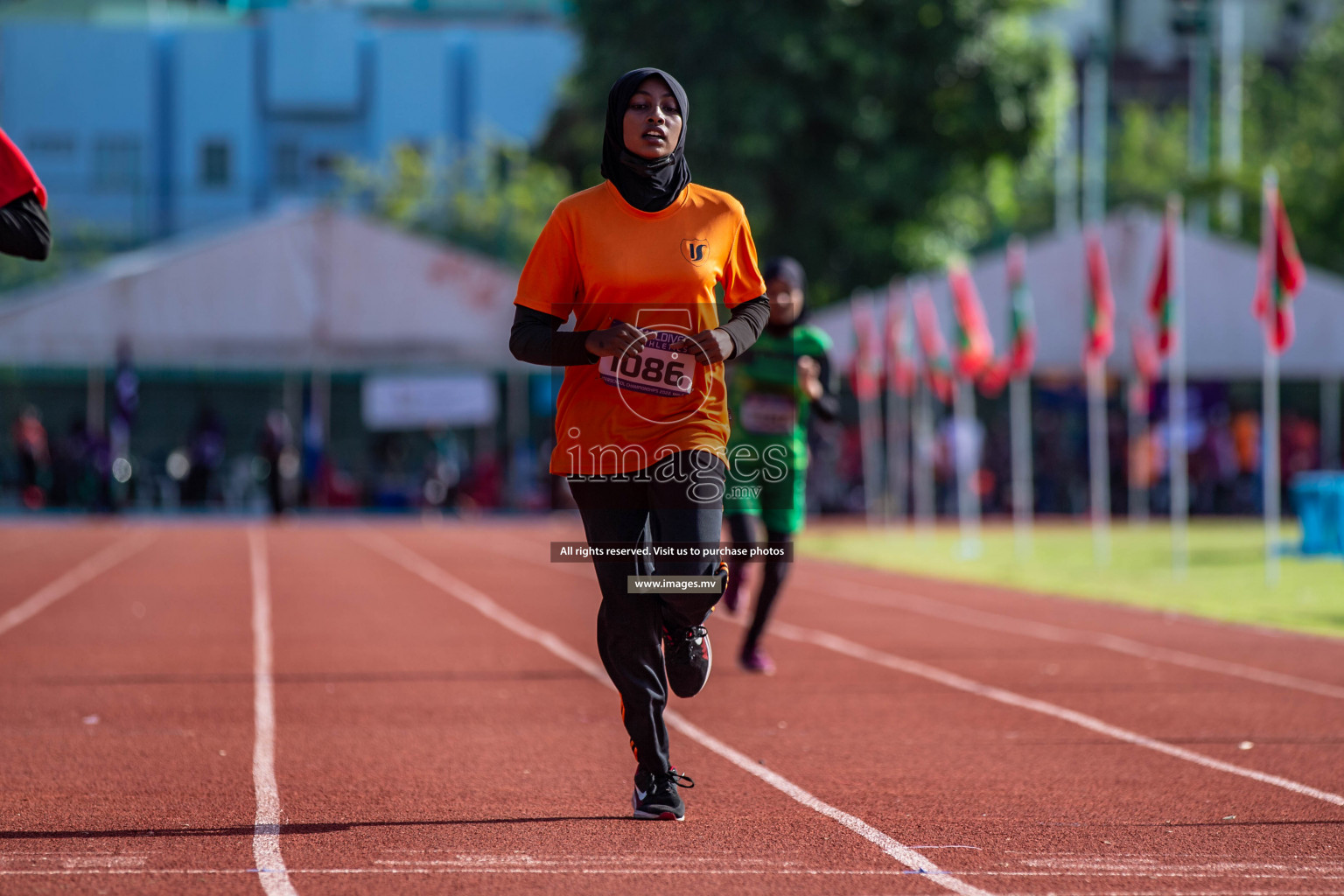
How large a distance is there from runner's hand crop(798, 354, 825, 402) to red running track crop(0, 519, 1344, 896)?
1497 millimetres

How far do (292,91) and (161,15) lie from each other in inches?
330

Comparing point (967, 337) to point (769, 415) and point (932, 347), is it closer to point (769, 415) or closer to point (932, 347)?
point (932, 347)

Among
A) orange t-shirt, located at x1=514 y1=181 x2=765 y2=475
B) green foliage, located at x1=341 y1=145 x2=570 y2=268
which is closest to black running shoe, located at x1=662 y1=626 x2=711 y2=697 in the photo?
orange t-shirt, located at x1=514 y1=181 x2=765 y2=475

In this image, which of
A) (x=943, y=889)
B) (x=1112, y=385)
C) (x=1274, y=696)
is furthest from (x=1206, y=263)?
(x=943, y=889)

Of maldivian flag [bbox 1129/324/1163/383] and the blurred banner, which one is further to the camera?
the blurred banner

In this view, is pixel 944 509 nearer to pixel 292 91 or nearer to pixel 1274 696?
pixel 1274 696

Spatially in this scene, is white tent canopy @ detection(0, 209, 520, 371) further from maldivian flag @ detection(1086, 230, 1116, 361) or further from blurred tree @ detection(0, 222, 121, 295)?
blurred tree @ detection(0, 222, 121, 295)

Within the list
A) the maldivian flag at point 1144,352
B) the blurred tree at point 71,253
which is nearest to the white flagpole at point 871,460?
the maldivian flag at point 1144,352

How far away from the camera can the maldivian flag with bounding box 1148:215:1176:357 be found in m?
16.7

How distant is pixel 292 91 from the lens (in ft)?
223

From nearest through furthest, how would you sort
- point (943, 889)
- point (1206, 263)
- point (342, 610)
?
point (943, 889)
point (342, 610)
point (1206, 263)

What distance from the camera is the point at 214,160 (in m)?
67.4

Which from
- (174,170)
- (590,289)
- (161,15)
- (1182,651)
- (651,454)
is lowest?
(1182,651)

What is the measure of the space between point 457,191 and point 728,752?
191 ft
